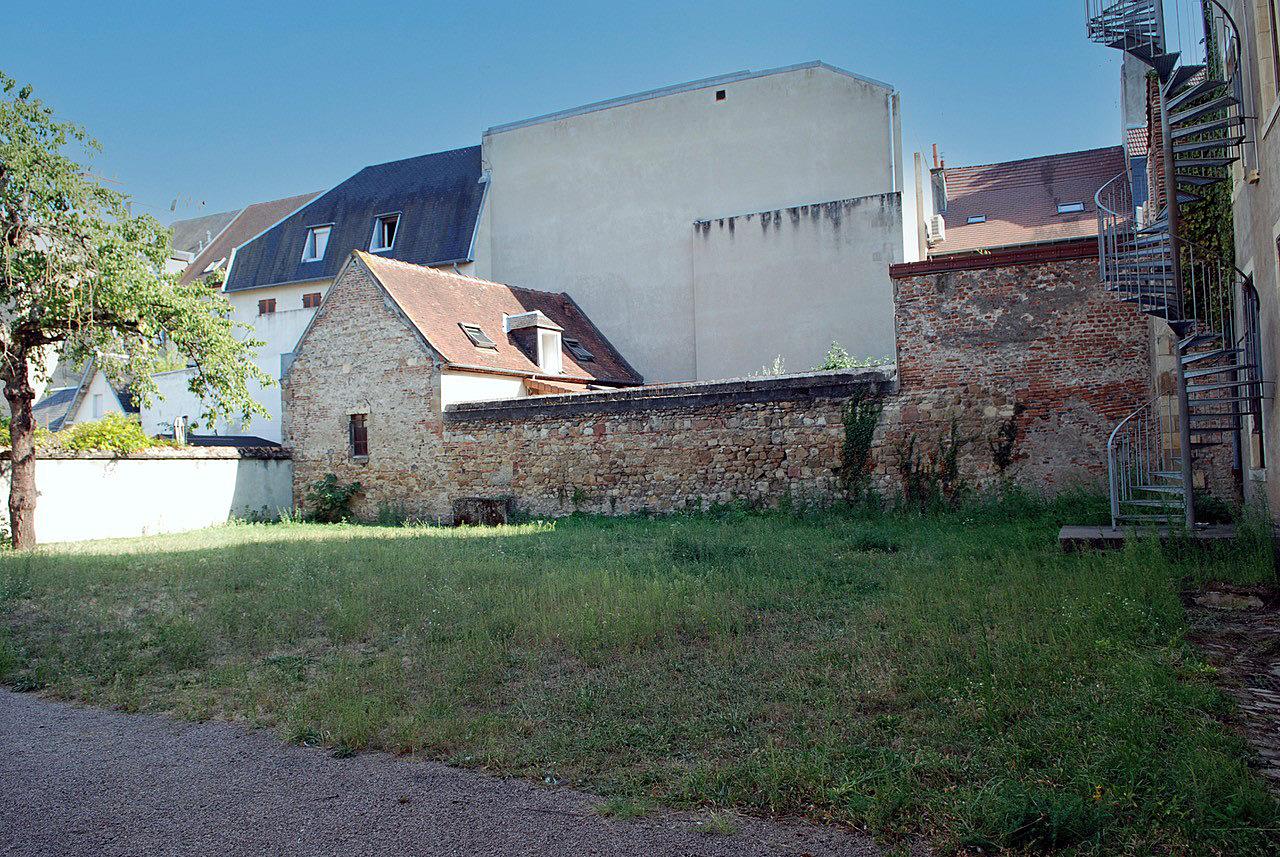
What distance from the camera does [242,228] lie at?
124ft

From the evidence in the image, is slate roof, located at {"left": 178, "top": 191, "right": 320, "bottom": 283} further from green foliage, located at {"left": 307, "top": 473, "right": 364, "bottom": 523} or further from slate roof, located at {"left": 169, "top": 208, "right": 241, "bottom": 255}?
green foliage, located at {"left": 307, "top": 473, "right": 364, "bottom": 523}

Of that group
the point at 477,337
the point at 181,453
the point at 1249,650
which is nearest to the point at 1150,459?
the point at 1249,650

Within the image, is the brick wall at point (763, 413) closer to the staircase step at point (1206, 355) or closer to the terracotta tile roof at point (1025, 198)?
the staircase step at point (1206, 355)

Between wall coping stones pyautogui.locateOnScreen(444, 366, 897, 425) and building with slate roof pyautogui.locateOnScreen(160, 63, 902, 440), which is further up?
building with slate roof pyautogui.locateOnScreen(160, 63, 902, 440)

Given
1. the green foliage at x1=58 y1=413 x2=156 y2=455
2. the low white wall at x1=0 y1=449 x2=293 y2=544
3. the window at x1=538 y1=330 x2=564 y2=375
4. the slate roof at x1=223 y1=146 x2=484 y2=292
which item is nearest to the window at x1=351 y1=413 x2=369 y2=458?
the low white wall at x1=0 y1=449 x2=293 y2=544

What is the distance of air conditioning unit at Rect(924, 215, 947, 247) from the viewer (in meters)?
A: 25.8

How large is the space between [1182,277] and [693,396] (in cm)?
807

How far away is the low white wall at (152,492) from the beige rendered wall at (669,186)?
1094 centimetres

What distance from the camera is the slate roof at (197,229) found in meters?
42.0

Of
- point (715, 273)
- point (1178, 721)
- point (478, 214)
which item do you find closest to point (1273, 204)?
point (1178, 721)

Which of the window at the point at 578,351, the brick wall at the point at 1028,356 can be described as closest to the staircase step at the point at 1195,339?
the brick wall at the point at 1028,356

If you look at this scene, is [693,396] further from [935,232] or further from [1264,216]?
[935,232]

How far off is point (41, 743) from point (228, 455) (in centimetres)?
1621

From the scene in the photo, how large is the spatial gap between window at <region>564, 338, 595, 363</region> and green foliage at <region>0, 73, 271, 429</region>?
1033 cm
